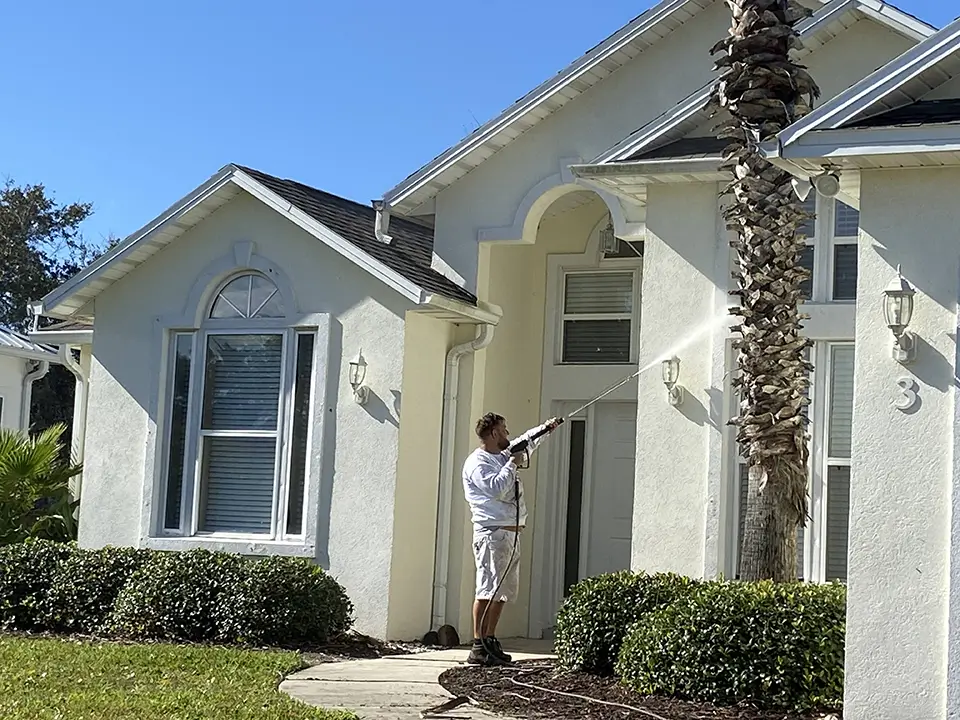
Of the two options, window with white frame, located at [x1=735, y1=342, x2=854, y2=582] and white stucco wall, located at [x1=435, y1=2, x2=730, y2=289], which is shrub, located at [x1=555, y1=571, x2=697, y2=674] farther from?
white stucco wall, located at [x1=435, y1=2, x2=730, y2=289]

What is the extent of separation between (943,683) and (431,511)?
669cm

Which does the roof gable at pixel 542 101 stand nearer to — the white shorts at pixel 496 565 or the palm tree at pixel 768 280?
the palm tree at pixel 768 280

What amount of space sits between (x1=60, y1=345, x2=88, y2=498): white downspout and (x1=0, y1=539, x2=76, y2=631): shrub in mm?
4360

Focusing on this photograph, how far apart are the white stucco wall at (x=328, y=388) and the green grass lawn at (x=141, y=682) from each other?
7.03 ft

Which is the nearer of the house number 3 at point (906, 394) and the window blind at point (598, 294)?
the house number 3 at point (906, 394)

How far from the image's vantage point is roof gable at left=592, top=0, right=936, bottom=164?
39.6 feet

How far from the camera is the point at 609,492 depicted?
15117mm

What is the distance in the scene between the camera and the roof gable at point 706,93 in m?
12.1

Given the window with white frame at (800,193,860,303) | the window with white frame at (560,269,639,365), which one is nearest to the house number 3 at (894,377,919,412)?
the window with white frame at (800,193,860,303)

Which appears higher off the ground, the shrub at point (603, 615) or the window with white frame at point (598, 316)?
the window with white frame at point (598, 316)

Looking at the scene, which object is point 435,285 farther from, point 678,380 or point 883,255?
point 883,255

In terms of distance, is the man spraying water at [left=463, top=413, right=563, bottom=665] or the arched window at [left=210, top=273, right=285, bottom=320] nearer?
the man spraying water at [left=463, top=413, right=563, bottom=665]

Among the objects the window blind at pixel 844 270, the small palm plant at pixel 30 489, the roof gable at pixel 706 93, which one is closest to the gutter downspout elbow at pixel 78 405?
the small palm plant at pixel 30 489

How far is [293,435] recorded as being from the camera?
14.2 m
